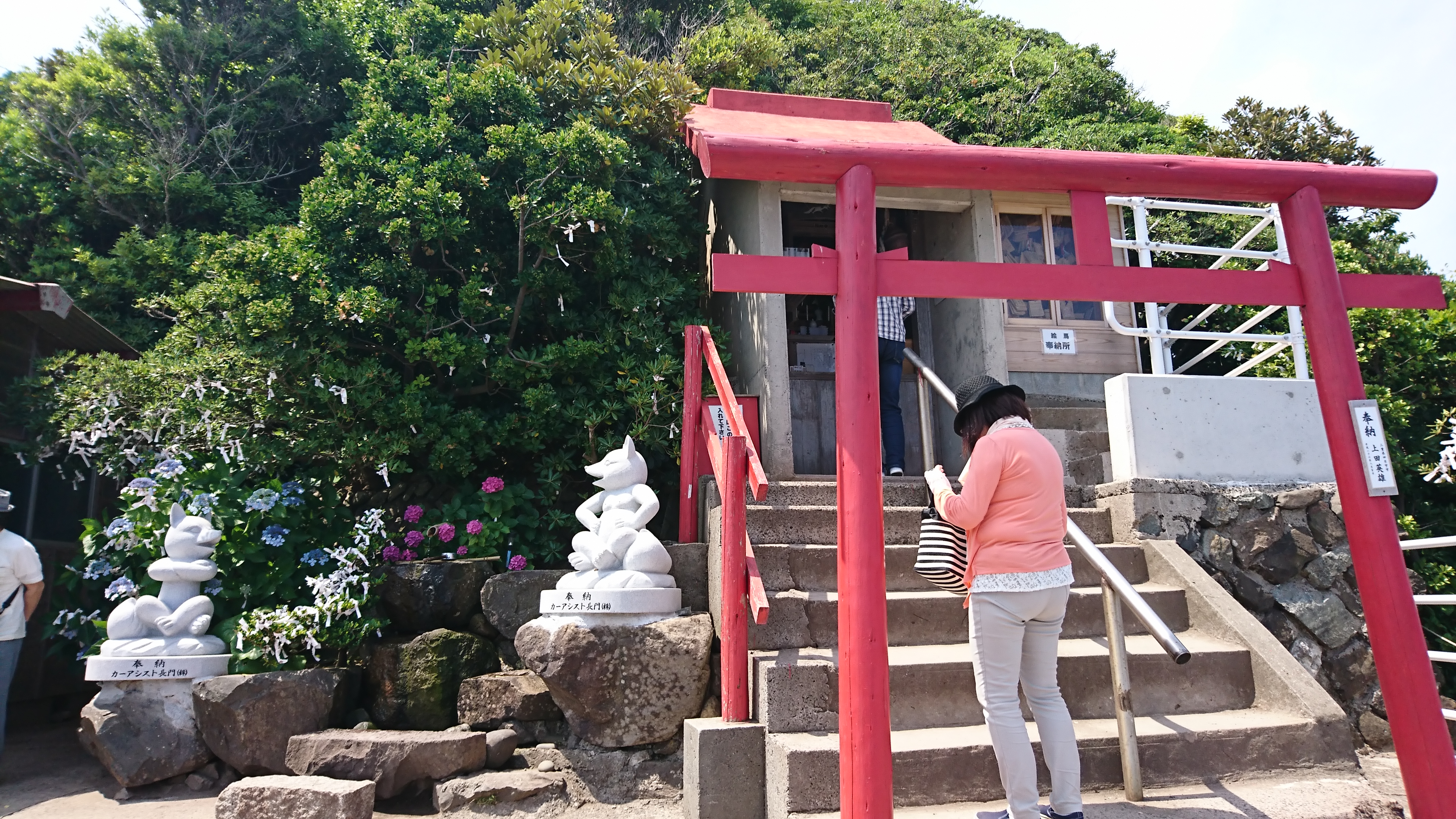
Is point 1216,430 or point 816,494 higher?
point 1216,430

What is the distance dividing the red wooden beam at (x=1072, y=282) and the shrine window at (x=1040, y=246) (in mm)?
3710

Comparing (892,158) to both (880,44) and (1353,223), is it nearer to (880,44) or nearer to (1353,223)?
(1353,223)

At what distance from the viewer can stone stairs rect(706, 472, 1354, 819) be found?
11.5 feet

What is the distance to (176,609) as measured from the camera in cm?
496

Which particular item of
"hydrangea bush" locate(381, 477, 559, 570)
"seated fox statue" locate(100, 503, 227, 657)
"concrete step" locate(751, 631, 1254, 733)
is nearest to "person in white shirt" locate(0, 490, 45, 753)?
"seated fox statue" locate(100, 503, 227, 657)

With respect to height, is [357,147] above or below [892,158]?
above

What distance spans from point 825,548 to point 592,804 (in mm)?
1791

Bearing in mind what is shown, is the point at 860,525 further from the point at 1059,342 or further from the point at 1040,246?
the point at 1040,246

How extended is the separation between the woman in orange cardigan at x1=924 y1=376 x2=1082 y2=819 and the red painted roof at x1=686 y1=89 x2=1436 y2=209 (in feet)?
3.62

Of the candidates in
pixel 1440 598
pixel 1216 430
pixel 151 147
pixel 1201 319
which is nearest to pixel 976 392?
pixel 1440 598

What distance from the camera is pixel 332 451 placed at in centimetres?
612

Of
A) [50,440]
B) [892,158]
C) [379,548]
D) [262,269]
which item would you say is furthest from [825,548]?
[50,440]

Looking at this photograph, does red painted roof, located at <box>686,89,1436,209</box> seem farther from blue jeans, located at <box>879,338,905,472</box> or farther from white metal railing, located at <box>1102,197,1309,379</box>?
blue jeans, located at <box>879,338,905,472</box>

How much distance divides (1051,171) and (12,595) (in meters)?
6.32
